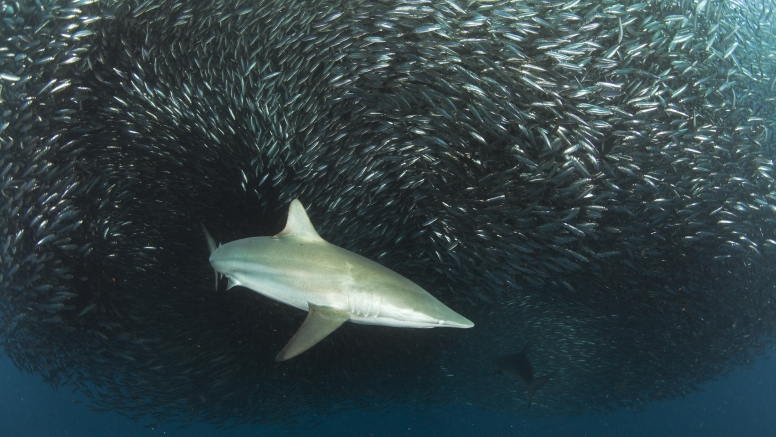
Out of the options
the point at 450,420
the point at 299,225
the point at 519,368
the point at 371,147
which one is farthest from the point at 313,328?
the point at 450,420

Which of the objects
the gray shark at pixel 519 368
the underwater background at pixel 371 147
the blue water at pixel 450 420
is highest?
the underwater background at pixel 371 147

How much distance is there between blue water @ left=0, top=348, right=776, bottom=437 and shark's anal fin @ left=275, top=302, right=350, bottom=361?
19.1 m

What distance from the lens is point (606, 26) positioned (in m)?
5.54

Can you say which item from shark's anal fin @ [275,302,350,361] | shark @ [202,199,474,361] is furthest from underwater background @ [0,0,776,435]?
shark's anal fin @ [275,302,350,361]

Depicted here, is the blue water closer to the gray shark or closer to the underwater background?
the gray shark

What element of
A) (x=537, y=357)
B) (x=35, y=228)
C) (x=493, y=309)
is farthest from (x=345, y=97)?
(x=537, y=357)

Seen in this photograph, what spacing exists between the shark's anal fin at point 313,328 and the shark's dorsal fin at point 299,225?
63 cm

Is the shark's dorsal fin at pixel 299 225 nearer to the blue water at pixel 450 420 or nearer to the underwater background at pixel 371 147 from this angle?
the underwater background at pixel 371 147

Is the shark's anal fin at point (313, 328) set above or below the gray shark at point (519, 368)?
above

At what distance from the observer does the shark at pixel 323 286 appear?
290 cm

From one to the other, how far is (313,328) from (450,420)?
172ft

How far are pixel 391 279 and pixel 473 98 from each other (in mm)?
3544

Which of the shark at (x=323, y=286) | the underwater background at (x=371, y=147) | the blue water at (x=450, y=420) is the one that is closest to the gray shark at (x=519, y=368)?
the underwater background at (x=371, y=147)

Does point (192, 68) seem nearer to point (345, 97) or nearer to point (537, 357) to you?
point (345, 97)
